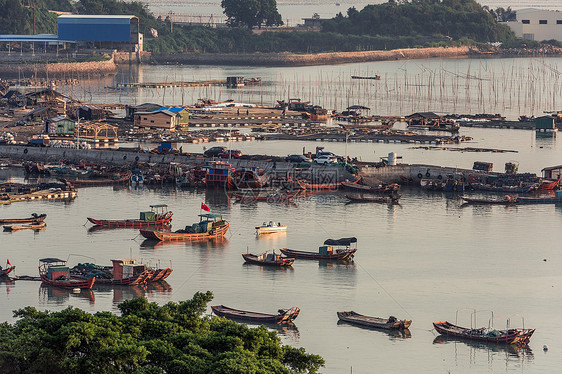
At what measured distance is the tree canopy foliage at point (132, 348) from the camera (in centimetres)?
1513

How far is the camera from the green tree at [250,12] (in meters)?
122

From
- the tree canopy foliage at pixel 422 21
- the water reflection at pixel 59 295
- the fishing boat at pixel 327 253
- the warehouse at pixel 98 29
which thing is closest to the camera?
the water reflection at pixel 59 295

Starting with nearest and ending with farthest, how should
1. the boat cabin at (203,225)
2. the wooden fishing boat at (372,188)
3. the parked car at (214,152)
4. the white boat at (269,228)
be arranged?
the boat cabin at (203,225)
the white boat at (269,228)
the wooden fishing boat at (372,188)
the parked car at (214,152)

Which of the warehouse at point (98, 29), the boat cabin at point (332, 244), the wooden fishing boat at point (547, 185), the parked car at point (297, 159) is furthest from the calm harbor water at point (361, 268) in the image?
the warehouse at point (98, 29)

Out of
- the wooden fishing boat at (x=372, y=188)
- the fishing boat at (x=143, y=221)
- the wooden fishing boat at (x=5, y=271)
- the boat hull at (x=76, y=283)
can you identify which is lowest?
the boat hull at (x=76, y=283)

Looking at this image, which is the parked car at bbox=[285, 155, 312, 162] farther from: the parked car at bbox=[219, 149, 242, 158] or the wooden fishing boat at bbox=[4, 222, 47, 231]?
the wooden fishing boat at bbox=[4, 222, 47, 231]

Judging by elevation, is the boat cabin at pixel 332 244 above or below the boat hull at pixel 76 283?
above

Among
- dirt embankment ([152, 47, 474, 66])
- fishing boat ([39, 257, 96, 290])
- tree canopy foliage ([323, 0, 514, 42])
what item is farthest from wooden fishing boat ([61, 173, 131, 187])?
tree canopy foliage ([323, 0, 514, 42])

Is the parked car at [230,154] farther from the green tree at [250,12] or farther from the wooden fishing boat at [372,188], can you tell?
the green tree at [250,12]

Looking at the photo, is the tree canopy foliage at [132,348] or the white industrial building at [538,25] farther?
the white industrial building at [538,25]

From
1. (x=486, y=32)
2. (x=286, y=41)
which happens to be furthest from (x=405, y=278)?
(x=486, y=32)

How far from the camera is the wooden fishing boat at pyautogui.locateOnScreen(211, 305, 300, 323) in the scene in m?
22.3

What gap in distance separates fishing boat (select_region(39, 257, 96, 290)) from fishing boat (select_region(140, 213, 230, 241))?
4.25m

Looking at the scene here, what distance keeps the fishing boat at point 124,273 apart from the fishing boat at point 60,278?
8.6 inches
